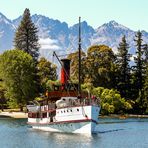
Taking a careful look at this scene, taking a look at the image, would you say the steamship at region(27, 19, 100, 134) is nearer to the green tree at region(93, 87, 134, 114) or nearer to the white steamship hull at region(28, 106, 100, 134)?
the white steamship hull at region(28, 106, 100, 134)

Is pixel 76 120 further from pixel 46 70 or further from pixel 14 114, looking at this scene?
pixel 46 70

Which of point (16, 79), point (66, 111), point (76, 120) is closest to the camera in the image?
point (76, 120)

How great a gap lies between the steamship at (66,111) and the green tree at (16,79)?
35.5 m

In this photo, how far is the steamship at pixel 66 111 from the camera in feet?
266

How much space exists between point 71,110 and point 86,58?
74501 millimetres

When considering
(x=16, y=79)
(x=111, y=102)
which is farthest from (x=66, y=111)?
(x=16, y=79)

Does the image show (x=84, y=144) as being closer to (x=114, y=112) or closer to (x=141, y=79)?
(x=114, y=112)

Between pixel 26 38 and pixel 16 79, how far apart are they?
36642 mm

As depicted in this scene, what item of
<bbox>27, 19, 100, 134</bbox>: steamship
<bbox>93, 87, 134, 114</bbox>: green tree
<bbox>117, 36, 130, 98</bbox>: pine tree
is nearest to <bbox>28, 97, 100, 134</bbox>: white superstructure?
<bbox>27, 19, 100, 134</bbox>: steamship

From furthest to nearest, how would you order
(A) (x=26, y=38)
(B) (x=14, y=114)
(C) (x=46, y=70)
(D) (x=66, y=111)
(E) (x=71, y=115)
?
(A) (x=26, y=38) < (C) (x=46, y=70) < (B) (x=14, y=114) < (D) (x=66, y=111) < (E) (x=71, y=115)

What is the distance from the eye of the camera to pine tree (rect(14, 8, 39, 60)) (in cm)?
16925

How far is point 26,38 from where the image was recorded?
170m

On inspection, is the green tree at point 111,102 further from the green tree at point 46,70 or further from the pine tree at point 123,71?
the green tree at point 46,70

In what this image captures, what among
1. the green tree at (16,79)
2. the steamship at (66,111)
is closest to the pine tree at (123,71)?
the green tree at (16,79)
